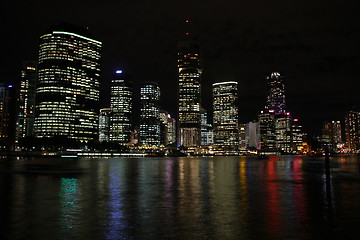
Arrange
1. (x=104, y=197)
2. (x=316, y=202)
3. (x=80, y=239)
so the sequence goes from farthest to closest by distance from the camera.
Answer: (x=104, y=197), (x=316, y=202), (x=80, y=239)

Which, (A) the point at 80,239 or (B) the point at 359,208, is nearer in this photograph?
(A) the point at 80,239

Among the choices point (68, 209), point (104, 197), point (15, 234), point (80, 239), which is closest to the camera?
point (80, 239)

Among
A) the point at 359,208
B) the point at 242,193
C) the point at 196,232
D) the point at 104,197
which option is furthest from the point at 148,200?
the point at 359,208

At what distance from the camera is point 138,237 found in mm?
18281

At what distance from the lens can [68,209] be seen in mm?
27328

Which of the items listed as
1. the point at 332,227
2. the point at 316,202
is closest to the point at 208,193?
the point at 316,202

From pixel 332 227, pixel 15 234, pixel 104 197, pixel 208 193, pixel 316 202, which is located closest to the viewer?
pixel 15 234

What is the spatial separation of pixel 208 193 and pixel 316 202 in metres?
11.9

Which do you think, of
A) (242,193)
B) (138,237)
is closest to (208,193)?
(242,193)

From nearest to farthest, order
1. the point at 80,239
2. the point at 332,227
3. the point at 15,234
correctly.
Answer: the point at 80,239
the point at 15,234
the point at 332,227

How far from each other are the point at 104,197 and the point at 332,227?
22920mm

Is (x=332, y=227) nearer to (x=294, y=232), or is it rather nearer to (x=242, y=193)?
(x=294, y=232)

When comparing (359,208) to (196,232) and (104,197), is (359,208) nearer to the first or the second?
(196,232)

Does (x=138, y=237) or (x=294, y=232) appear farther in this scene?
(x=294, y=232)
